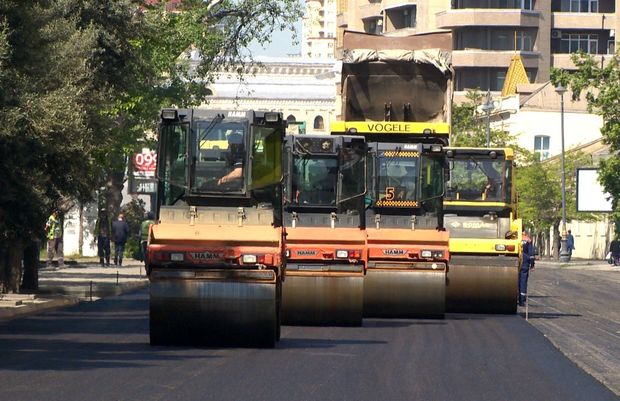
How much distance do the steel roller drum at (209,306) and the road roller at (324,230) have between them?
4.73 m

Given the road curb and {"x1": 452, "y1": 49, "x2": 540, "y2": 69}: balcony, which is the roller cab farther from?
{"x1": 452, "y1": 49, "x2": 540, "y2": 69}: balcony

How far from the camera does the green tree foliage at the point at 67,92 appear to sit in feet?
85.8

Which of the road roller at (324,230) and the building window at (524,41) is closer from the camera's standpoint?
the road roller at (324,230)

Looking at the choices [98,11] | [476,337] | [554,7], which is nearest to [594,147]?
[554,7]

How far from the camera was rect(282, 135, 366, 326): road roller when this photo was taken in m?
25.8

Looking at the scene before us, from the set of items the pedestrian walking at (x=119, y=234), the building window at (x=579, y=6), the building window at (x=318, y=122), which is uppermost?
the building window at (x=579, y=6)

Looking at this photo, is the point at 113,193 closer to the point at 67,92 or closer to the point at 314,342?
the point at 67,92

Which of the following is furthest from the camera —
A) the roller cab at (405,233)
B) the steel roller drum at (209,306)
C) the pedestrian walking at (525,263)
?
the pedestrian walking at (525,263)

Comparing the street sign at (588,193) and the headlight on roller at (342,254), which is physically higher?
the street sign at (588,193)

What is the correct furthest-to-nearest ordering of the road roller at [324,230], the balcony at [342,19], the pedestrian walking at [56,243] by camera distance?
the balcony at [342,19] < the pedestrian walking at [56,243] < the road roller at [324,230]

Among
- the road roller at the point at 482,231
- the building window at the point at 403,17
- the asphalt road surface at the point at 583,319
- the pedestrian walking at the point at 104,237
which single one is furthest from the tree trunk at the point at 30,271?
the building window at the point at 403,17

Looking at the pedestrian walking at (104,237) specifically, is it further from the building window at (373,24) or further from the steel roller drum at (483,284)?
the building window at (373,24)

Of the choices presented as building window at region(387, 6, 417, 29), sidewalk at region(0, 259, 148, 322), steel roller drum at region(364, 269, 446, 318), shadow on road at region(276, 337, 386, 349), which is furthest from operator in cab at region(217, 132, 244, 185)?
building window at region(387, 6, 417, 29)

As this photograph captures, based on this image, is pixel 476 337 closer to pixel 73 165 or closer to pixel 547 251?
pixel 73 165
